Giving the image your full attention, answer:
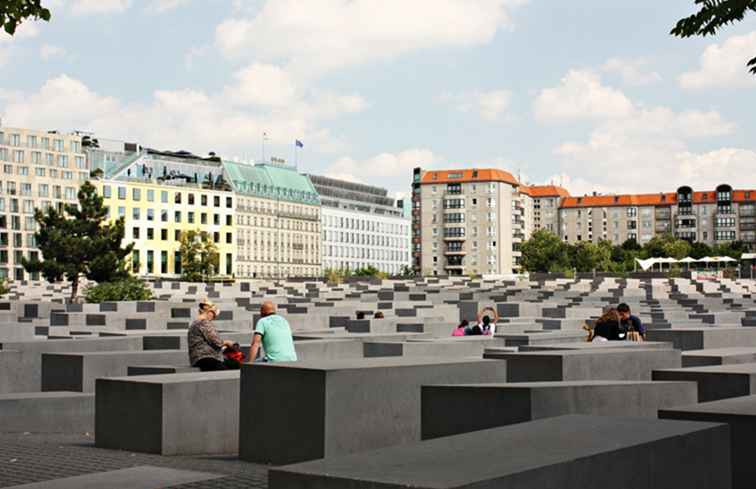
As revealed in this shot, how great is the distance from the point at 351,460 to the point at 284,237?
518ft

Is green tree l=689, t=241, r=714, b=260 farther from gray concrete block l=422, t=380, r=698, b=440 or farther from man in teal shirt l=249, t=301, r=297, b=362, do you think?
gray concrete block l=422, t=380, r=698, b=440

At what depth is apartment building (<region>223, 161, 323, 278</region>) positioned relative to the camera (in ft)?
505

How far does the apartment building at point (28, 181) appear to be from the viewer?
135 m

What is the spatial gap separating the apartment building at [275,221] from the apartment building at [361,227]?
3.77 meters

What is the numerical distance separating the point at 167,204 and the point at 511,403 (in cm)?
13795

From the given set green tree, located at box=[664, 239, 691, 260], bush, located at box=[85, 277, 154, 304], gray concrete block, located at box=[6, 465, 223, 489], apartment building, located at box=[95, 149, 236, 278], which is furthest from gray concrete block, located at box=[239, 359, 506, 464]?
green tree, located at box=[664, 239, 691, 260]

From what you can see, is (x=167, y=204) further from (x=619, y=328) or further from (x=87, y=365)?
Result: (x=87, y=365)

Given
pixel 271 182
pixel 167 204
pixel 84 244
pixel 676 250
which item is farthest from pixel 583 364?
pixel 676 250

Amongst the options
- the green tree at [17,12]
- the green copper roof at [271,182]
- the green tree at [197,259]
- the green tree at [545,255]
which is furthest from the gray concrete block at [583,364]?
the green copper roof at [271,182]

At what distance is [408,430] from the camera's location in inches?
396

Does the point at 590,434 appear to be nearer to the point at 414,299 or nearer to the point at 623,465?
the point at 623,465

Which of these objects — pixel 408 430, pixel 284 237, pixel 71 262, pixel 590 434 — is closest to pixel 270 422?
pixel 408 430

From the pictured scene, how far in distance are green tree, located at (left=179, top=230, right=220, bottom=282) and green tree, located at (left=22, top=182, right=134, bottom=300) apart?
50.3 meters

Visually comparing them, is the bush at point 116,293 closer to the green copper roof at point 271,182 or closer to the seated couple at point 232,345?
the seated couple at point 232,345
